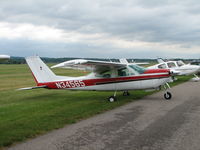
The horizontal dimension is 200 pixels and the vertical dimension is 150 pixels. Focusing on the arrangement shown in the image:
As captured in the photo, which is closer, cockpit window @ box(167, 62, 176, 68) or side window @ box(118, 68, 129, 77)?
side window @ box(118, 68, 129, 77)

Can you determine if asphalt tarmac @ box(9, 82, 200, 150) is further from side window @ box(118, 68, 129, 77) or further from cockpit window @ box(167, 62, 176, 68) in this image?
cockpit window @ box(167, 62, 176, 68)

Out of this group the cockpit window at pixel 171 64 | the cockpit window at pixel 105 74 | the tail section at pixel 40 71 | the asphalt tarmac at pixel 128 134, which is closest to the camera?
the asphalt tarmac at pixel 128 134

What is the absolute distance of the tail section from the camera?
12.7 metres

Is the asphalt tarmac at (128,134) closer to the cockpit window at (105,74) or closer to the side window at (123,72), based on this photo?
the side window at (123,72)

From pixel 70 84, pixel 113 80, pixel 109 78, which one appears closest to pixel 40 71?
pixel 70 84

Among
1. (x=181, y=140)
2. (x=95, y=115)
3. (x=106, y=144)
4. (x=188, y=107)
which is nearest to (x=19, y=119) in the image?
(x=95, y=115)

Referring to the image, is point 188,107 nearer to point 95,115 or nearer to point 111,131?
point 95,115

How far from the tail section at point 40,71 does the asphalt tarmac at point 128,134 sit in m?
5.69

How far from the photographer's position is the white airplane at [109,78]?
11.4 meters

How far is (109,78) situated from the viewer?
11.9m

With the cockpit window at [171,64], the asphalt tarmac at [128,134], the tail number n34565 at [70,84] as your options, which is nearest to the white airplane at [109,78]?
the tail number n34565 at [70,84]

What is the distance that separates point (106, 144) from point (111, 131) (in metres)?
1.02

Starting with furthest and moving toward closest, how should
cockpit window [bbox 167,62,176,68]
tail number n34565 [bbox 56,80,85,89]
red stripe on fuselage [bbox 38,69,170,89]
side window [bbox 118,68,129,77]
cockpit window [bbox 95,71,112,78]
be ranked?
cockpit window [bbox 167,62,176,68], tail number n34565 [bbox 56,80,85,89], cockpit window [bbox 95,71,112,78], side window [bbox 118,68,129,77], red stripe on fuselage [bbox 38,69,170,89]

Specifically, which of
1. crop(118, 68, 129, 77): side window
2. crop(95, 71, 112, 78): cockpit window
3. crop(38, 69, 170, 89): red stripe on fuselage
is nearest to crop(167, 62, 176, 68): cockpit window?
crop(38, 69, 170, 89): red stripe on fuselage
